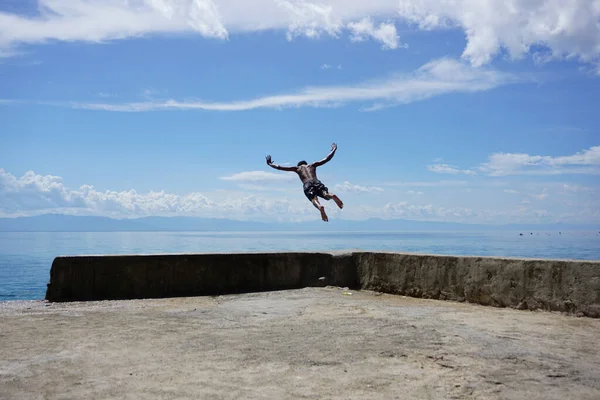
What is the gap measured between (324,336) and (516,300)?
3062 mm

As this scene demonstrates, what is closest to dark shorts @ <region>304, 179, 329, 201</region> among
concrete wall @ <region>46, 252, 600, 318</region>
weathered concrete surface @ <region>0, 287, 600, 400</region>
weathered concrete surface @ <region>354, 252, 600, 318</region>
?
concrete wall @ <region>46, 252, 600, 318</region>

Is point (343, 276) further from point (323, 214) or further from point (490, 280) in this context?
point (490, 280)

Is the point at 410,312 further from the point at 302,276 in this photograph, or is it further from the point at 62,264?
the point at 62,264

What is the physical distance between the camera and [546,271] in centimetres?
765

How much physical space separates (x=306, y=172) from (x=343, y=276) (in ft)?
12.1

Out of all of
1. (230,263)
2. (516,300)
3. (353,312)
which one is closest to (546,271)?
(516,300)

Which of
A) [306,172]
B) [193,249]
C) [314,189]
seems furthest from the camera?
[193,249]

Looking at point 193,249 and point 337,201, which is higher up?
point 337,201

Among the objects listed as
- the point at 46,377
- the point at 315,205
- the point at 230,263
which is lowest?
the point at 46,377

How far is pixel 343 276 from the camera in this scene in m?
10.3

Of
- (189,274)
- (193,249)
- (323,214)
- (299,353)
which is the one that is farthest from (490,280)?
(193,249)

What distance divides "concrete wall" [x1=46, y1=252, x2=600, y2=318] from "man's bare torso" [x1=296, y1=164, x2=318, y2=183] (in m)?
3.17

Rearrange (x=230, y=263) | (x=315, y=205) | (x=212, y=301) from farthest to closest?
(x=315, y=205)
(x=230, y=263)
(x=212, y=301)

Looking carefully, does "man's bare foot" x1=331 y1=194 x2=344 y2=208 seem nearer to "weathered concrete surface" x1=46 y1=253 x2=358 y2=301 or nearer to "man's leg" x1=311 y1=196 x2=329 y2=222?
"man's leg" x1=311 y1=196 x2=329 y2=222
